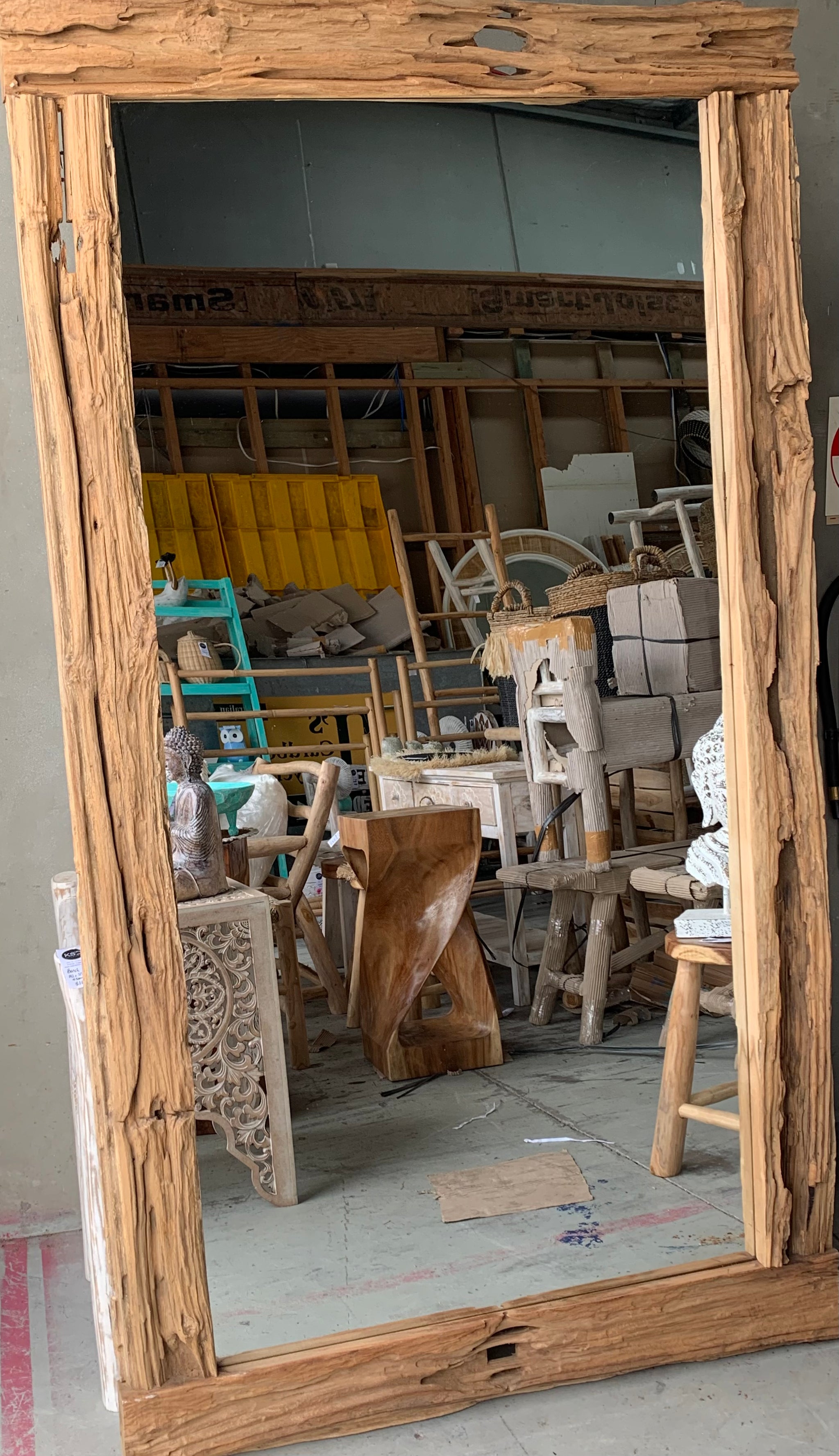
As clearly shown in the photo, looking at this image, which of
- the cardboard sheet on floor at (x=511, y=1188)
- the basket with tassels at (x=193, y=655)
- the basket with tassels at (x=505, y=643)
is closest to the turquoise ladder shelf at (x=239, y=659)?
the basket with tassels at (x=193, y=655)

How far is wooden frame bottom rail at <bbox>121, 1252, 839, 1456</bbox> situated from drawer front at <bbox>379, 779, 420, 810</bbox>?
10.6ft

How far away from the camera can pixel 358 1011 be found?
15.9 ft

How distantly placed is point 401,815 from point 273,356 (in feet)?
19.3

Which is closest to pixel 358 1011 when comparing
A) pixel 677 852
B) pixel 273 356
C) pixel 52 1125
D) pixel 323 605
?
pixel 677 852

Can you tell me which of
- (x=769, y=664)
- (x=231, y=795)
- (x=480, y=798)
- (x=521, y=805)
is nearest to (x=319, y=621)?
(x=480, y=798)

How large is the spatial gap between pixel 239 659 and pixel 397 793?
2295mm

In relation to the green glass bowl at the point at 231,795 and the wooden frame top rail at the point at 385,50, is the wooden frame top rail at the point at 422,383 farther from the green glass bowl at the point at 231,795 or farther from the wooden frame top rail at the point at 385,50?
the wooden frame top rail at the point at 385,50

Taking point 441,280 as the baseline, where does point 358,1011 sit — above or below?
below

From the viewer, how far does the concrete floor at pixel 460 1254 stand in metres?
2.38

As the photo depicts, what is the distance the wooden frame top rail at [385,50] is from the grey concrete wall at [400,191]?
7103mm

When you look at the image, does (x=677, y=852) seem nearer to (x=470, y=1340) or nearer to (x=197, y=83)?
(x=470, y=1340)

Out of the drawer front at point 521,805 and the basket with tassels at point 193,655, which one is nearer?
the drawer front at point 521,805

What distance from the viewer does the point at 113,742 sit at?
2.27m

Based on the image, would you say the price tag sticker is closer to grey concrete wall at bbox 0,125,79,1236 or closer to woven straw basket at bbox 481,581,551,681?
grey concrete wall at bbox 0,125,79,1236
